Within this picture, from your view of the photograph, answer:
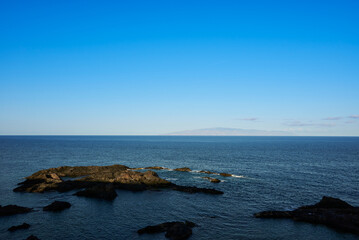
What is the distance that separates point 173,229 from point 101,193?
23.2 m

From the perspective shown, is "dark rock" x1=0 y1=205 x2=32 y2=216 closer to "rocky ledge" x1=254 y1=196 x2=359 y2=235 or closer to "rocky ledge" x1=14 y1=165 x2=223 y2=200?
"rocky ledge" x1=14 y1=165 x2=223 y2=200

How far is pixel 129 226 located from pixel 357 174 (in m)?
72.3

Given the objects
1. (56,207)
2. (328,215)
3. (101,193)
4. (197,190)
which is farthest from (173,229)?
(328,215)

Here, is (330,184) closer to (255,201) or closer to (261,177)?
(261,177)

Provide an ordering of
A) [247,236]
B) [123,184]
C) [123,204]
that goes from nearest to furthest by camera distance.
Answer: [247,236] < [123,204] < [123,184]

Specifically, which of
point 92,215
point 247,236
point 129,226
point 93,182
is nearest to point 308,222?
point 247,236

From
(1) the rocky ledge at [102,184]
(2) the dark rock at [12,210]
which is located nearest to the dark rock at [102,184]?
(1) the rocky ledge at [102,184]

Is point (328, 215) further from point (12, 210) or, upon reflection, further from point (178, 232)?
point (12, 210)

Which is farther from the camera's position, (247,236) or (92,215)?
(92,215)

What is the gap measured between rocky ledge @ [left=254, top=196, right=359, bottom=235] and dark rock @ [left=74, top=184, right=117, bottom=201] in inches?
1119

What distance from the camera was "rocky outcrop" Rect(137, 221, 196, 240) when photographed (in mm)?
30422

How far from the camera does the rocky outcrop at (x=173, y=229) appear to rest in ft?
99.8

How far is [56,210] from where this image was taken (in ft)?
131

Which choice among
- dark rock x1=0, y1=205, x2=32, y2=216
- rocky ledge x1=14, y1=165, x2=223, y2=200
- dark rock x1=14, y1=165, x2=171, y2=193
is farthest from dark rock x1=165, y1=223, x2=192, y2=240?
dark rock x1=0, y1=205, x2=32, y2=216
